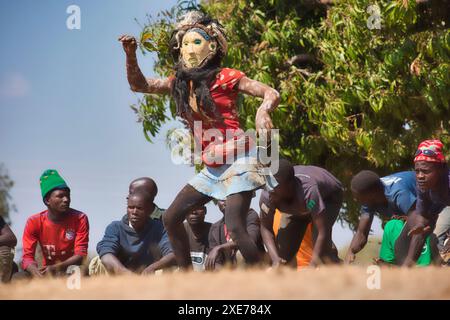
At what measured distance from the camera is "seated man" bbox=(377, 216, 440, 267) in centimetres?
764

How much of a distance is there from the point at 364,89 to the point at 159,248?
457 centimetres

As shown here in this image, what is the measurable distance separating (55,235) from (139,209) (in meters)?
0.94

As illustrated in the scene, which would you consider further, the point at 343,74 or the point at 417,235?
the point at 343,74

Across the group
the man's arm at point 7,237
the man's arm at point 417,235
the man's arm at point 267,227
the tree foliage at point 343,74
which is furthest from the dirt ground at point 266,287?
the tree foliage at point 343,74

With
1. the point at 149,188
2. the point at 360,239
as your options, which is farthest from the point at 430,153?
the point at 149,188

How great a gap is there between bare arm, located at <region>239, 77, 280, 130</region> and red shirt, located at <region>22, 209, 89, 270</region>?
2.94 metres

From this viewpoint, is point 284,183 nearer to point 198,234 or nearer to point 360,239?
point 360,239

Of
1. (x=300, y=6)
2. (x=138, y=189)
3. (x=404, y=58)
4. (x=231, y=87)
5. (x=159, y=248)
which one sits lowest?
(x=159, y=248)

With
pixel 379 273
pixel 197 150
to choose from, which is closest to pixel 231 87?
pixel 197 150

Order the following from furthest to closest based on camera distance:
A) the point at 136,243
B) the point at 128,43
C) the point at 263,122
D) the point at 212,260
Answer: the point at 136,243 < the point at 212,260 < the point at 128,43 < the point at 263,122

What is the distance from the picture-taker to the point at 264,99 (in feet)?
18.0

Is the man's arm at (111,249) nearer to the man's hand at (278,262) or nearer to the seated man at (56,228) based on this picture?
the seated man at (56,228)
